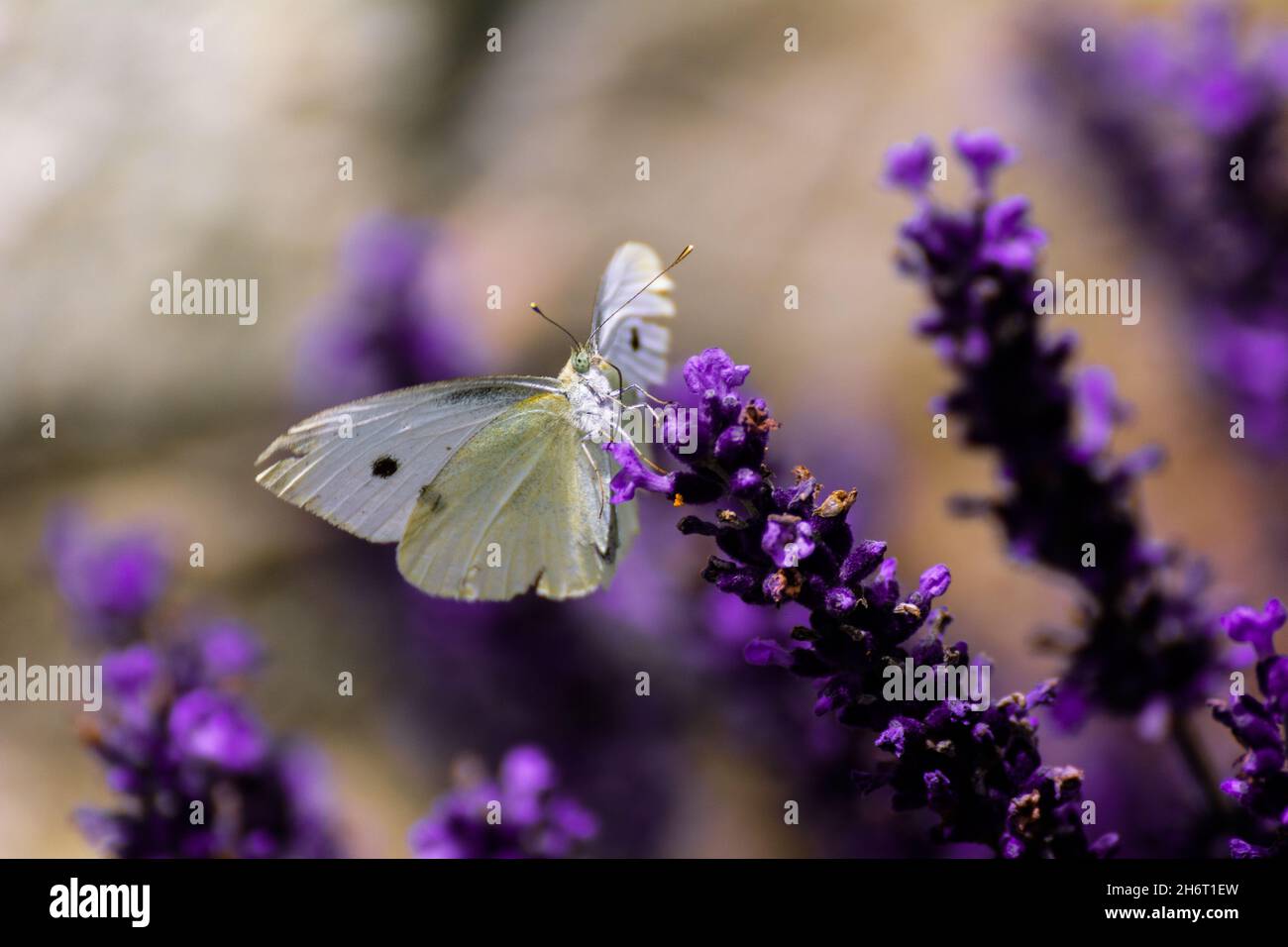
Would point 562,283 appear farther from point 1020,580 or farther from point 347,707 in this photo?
point 1020,580

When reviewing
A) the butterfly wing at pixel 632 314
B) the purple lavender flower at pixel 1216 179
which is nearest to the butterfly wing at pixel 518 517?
the butterfly wing at pixel 632 314

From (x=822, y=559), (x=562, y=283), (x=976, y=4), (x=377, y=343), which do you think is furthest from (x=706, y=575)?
(x=976, y=4)

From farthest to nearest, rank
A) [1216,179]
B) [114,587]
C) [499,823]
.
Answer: [114,587]
[1216,179]
[499,823]
